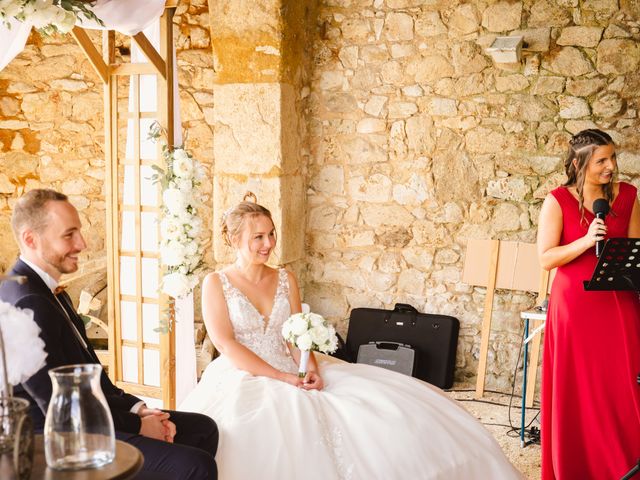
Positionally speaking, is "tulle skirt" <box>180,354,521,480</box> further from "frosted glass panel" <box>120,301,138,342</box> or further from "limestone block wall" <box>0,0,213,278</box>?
"limestone block wall" <box>0,0,213,278</box>

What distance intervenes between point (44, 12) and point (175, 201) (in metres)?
1.48

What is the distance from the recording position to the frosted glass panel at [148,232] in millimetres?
4531

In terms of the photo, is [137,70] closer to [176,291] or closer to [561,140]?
[176,291]

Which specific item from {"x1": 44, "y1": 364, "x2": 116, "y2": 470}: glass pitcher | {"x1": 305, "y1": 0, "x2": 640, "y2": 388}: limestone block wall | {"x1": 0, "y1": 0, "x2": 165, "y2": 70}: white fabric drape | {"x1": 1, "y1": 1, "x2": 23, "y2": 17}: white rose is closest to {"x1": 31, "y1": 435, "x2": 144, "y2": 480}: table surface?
{"x1": 44, "y1": 364, "x2": 116, "y2": 470}: glass pitcher

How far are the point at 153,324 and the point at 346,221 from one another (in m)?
1.92

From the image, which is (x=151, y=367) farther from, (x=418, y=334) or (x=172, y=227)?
(x=418, y=334)

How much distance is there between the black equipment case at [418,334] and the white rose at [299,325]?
2.40 metres

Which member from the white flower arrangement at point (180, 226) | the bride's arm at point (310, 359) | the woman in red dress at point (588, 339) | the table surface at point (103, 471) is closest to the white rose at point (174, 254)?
the white flower arrangement at point (180, 226)

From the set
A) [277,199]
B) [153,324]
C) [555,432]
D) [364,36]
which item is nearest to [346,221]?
[277,199]

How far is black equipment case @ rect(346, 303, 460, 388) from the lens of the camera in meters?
5.52

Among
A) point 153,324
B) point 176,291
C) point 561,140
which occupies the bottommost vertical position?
point 153,324

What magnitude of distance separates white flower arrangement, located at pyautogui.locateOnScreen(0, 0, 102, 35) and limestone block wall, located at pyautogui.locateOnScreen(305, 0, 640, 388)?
302cm

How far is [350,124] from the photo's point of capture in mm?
5840

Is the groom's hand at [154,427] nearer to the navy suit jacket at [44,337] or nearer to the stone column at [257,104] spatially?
the navy suit jacket at [44,337]
